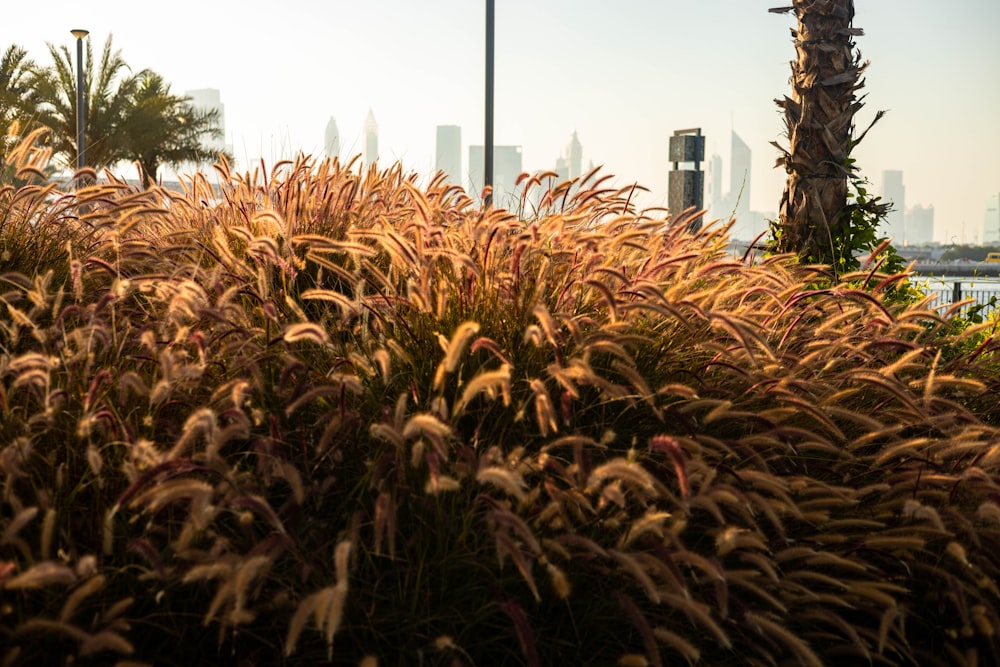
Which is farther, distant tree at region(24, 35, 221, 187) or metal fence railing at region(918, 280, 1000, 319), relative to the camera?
distant tree at region(24, 35, 221, 187)

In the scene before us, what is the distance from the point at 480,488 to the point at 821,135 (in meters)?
6.92

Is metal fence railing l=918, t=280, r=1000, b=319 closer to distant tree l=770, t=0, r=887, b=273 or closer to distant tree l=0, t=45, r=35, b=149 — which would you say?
distant tree l=770, t=0, r=887, b=273

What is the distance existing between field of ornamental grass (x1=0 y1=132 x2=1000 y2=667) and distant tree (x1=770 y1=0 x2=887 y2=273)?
4838 mm

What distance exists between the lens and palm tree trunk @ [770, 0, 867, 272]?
862 centimetres

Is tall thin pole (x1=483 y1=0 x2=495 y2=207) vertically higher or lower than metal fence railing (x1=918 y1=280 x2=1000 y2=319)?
higher

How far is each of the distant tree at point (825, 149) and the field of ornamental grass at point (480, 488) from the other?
4.84m

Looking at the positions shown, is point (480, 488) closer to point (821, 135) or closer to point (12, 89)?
point (821, 135)

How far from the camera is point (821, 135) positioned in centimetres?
864

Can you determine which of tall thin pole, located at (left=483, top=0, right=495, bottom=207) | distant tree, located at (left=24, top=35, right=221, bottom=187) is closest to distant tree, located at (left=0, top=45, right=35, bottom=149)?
distant tree, located at (left=24, top=35, right=221, bottom=187)

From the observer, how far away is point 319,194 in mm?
5184

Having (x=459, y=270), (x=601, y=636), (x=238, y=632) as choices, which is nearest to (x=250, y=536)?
(x=238, y=632)

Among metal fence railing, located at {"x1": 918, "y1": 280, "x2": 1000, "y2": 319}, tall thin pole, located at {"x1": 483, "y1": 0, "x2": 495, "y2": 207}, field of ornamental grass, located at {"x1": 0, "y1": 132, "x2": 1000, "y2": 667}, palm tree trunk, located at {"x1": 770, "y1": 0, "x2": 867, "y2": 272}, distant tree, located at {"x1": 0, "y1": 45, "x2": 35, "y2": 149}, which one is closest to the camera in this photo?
field of ornamental grass, located at {"x1": 0, "y1": 132, "x2": 1000, "y2": 667}

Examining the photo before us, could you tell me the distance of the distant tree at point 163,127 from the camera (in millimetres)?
31328

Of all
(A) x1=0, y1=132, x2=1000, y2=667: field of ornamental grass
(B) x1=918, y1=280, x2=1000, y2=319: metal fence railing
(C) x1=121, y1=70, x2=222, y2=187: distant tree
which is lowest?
(A) x1=0, y1=132, x2=1000, y2=667: field of ornamental grass
